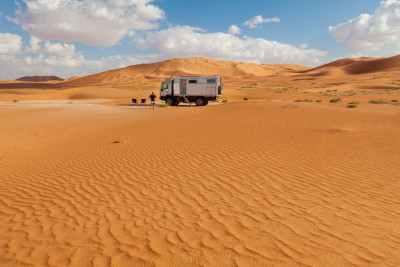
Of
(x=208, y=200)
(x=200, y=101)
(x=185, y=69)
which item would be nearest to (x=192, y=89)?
(x=200, y=101)

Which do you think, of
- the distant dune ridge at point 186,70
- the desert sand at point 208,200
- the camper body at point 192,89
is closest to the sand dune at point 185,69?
the distant dune ridge at point 186,70

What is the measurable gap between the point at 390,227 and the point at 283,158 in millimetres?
3657

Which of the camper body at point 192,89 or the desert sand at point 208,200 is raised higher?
the camper body at point 192,89

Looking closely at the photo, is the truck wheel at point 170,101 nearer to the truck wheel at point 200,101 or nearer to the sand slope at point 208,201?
the truck wheel at point 200,101

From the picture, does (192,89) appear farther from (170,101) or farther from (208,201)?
(208,201)

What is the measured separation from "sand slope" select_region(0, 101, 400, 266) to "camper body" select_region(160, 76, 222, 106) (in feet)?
49.4

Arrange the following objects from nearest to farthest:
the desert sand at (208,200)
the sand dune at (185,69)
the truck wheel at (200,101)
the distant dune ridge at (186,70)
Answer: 1. the desert sand at (208,200)
2. the truck wheel at (200,101)
3. the distant dune ridge at (186,70)
4. the sand dune at (185,69)

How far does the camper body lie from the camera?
24594 millimetres

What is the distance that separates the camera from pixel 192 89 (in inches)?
988

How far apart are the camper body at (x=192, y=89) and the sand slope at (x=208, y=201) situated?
1506 cm

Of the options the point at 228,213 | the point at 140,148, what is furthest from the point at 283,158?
the point at 140,148

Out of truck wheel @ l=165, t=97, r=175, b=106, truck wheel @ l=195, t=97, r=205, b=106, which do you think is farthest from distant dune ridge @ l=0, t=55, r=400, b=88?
truck wheel @ l=195, t=97, r=205, b=106

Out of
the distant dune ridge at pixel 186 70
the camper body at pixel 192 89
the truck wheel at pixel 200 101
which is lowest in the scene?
the truck wheel at pixel 200 101

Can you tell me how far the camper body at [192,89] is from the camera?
24.6 meters
